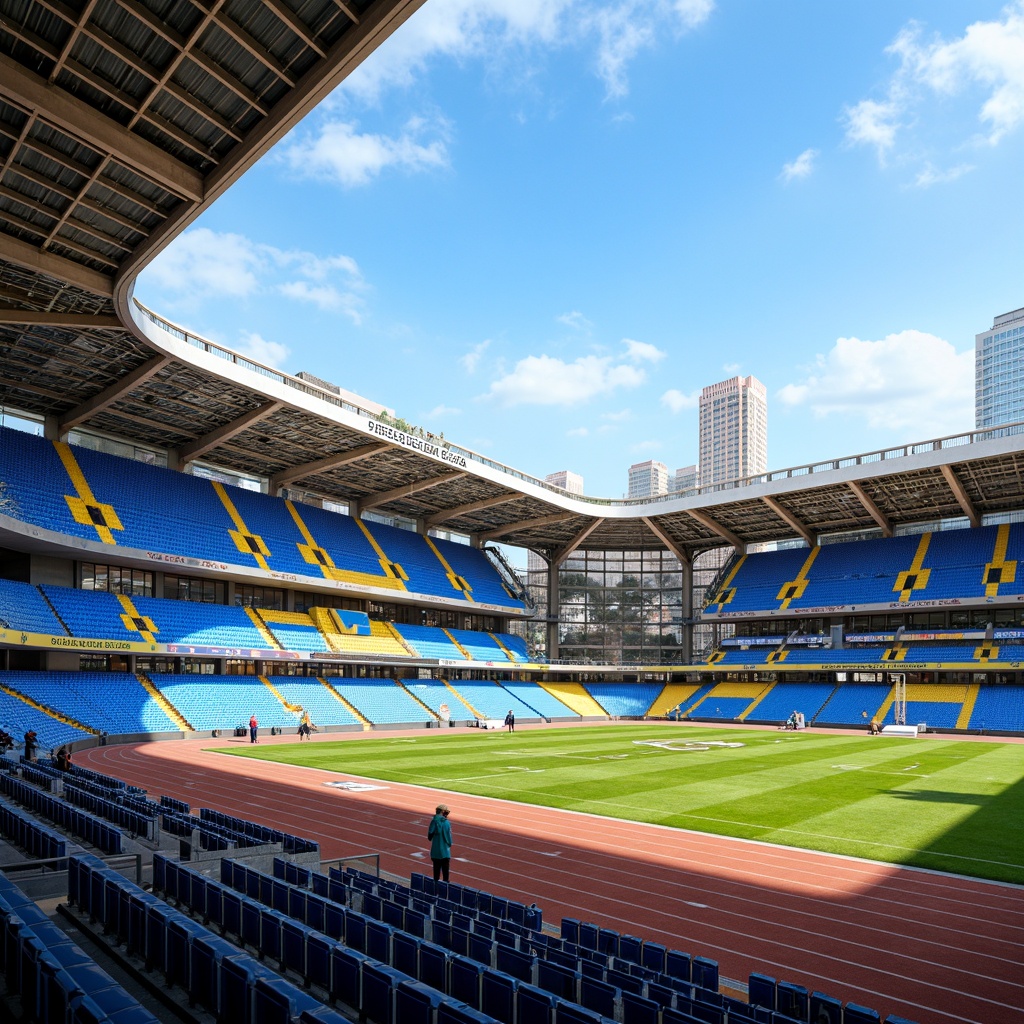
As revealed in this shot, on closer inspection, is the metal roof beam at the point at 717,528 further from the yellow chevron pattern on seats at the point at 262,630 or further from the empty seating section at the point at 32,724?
the empty seating section at the point at 32,724

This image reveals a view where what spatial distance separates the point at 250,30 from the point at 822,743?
4064 cm

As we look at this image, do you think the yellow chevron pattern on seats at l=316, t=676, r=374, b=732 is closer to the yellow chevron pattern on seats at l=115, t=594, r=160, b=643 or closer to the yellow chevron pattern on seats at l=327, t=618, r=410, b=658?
the yellow chevron pattern on seats at l=327, t=618, r=410, b=658

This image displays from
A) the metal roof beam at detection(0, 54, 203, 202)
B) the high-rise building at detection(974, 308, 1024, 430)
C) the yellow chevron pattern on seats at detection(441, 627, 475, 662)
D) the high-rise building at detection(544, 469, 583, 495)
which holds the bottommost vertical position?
the yellow chevron pattern on seats at detection(441, 627, 475, 662)

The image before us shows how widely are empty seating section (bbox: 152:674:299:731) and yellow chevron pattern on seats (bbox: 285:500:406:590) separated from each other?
30.0ft

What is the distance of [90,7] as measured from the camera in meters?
16.6

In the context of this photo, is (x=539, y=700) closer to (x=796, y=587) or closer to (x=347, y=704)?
(x=347, y=704)

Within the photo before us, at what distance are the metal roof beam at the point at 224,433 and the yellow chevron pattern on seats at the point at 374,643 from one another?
49.4 ft

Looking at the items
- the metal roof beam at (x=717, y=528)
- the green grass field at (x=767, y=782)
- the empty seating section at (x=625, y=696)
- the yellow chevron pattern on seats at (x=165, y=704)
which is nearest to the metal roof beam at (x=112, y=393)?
the yellow chevron pattern on seats at (x=165, y=704)

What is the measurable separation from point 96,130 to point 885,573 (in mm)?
59102

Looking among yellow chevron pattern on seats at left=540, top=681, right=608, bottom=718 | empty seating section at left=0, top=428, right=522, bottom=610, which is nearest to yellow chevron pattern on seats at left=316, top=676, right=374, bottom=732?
empty seating section at left=0, top=428, right=522, bottom=610

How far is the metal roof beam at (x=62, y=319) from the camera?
28.6 m

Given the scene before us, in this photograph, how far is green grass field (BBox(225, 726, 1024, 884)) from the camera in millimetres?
18797

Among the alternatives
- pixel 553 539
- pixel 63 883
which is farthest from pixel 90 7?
pixel 553 539

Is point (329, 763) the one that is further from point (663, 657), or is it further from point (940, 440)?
point (663, 657)
